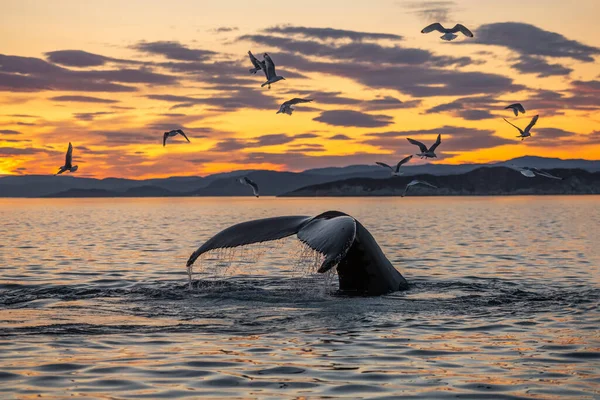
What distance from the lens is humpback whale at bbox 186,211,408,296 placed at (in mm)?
9562

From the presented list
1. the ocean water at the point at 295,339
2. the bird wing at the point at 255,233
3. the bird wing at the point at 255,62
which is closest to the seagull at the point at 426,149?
the bird wing at the point at 255,62

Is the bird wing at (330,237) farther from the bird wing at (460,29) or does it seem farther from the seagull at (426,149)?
the seagull at (426,149)

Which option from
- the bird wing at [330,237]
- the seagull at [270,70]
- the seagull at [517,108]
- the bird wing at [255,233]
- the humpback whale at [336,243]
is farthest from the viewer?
the seagull at [517,108]

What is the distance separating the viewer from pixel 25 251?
27.7 m

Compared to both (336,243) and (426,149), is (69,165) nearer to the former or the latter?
(426,149)

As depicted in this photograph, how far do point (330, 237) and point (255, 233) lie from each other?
1592mm

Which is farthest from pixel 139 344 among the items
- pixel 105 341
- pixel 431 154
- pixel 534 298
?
pixel 431 154

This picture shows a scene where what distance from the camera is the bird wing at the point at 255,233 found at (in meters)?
10.8

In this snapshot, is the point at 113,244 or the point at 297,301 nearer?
the point at 297,301

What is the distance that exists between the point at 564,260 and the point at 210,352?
17.2 meters

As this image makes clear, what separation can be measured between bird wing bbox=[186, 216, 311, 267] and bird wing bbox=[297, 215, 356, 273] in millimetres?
298

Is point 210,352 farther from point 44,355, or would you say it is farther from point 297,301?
point 297,301

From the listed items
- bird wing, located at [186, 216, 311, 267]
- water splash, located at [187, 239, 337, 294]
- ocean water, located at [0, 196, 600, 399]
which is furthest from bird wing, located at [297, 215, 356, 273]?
water splash, located at [187, 239, 337, 294]

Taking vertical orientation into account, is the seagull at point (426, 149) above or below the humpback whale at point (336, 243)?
above
